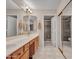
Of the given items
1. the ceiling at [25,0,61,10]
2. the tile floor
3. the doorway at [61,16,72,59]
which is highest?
the ceiling at [25,0,61,10]

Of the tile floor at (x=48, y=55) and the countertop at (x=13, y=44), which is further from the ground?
the countertop at (x=13, y=44)

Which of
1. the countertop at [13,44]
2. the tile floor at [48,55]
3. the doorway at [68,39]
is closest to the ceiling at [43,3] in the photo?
the doorway at [68,39]

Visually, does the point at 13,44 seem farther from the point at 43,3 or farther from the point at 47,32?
the point at 47,32

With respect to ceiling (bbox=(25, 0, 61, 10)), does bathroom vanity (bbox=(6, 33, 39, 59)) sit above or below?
below

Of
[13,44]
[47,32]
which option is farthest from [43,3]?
[13,44]

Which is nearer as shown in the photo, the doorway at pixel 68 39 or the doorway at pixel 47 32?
the doorway at pixel 68 39

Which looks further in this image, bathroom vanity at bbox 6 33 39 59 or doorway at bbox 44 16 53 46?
doorway at bbox 44 16 53 46

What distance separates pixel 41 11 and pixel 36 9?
1.15ft

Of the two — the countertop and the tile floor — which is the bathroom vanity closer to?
the countertop

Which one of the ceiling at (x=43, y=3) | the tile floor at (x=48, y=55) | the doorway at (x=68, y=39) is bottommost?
the tile floor at (x=48, y=55)

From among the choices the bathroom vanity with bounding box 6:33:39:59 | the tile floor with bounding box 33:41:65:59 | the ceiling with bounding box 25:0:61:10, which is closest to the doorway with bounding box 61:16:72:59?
the tile floor with bounding box 33:41:65:59

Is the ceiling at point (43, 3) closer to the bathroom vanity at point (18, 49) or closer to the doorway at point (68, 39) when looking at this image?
the doorway at point (68, 39)
